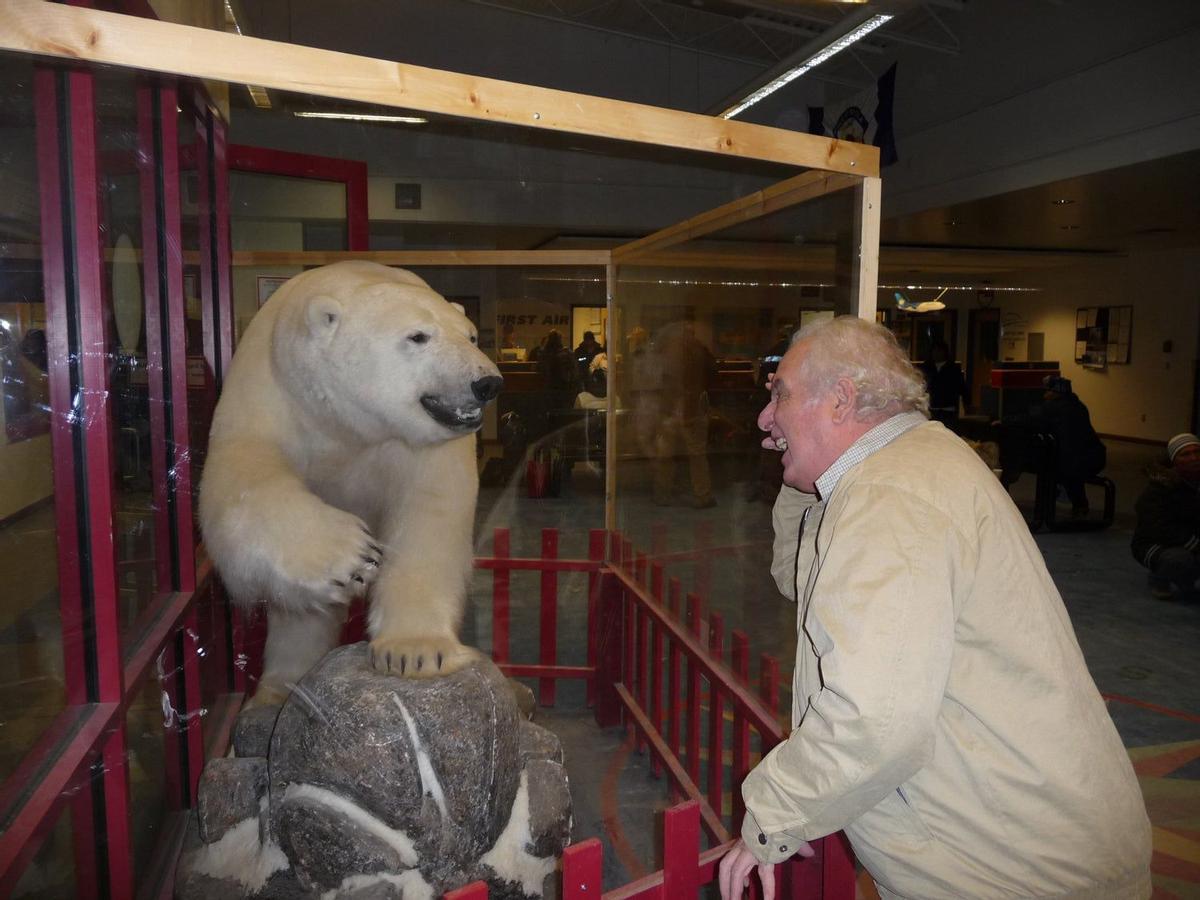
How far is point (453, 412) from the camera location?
140cm

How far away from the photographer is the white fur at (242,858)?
1352 millimetres

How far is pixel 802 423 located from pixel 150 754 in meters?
1.54

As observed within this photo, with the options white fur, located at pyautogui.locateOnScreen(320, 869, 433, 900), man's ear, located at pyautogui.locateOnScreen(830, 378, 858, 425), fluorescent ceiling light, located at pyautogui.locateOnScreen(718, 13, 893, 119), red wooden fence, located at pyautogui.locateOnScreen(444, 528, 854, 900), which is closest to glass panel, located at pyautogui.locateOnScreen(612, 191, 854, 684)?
red wooden fence, located at pyautogui.locateOnScreen(444, 528, 854, 900)

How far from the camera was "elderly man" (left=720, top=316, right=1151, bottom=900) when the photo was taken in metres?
0.95

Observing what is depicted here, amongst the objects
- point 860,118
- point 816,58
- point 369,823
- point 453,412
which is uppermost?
point 816,58

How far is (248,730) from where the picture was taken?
1.60m

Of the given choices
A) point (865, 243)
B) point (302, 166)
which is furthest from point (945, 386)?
point (302, 166)

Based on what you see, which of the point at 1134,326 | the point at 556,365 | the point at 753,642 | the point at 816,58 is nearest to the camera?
the point at 556,365

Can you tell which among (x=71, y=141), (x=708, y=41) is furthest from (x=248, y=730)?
(x=708, y=41)

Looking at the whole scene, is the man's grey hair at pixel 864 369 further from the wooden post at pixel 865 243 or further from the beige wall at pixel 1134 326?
the beige wall at pixel 1134 326

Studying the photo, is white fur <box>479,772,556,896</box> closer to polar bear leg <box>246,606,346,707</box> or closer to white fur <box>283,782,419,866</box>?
white fur <box>283,782,419,866</box>

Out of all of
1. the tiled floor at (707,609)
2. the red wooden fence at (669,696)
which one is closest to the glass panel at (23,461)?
the tiled floor at (707,609)

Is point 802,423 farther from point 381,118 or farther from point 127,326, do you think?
point 127,326

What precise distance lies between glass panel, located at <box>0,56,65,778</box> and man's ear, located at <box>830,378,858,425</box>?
115 centimetres
